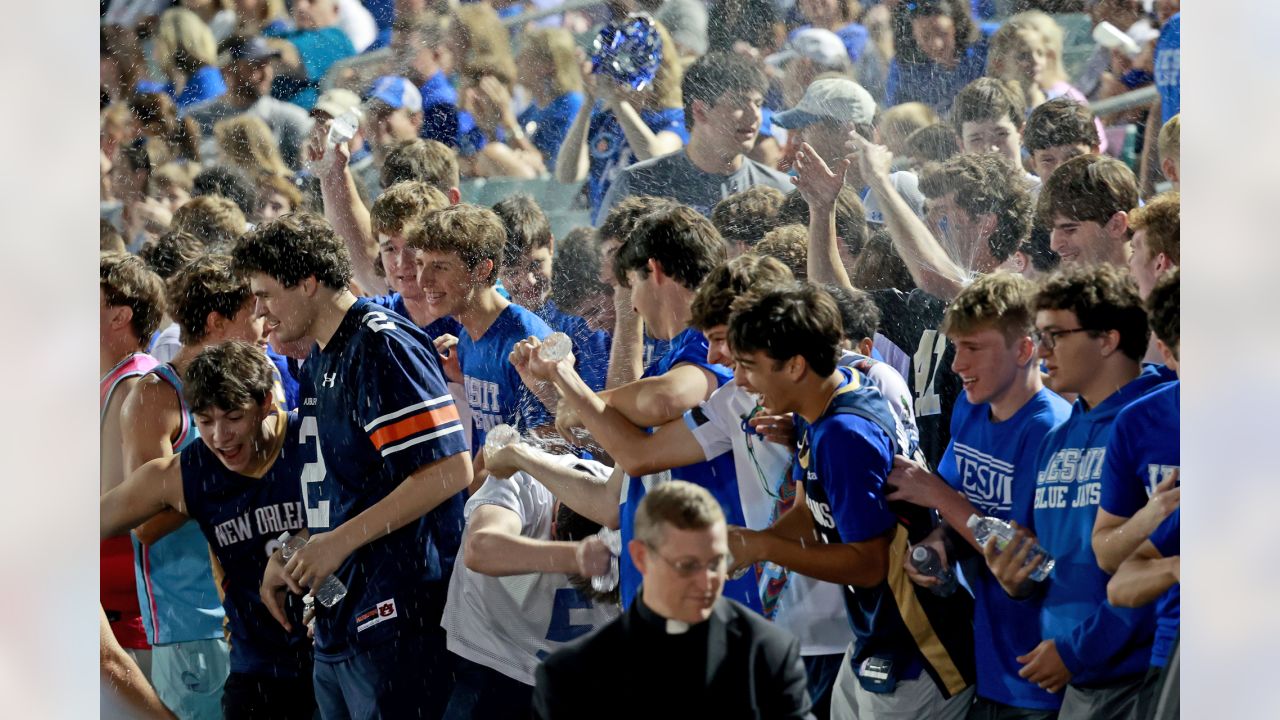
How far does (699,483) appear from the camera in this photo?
351 centimetres

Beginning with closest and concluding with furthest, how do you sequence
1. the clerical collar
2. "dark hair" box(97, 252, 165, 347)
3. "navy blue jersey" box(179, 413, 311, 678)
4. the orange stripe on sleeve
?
the clerical collar < the orange stripe on sleeve < "navy blue jersey" box(179, 413, 311, 678) < "dark hair" box(97, 252, 165, 347)

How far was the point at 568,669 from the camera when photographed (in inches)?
131

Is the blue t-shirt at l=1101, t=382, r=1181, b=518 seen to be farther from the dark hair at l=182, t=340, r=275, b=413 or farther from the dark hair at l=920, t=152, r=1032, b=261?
the dark hair at l=182, t=340, r=275, b=413

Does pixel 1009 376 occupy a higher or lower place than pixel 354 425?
higher

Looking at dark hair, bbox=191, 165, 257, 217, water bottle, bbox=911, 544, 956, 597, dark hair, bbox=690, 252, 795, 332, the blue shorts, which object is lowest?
the blue shorts

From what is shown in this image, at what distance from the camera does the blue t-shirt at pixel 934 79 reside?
3623mm

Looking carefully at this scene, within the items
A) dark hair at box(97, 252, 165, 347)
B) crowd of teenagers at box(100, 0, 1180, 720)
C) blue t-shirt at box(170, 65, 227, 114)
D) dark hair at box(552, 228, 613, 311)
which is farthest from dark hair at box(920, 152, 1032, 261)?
dark hair at box(97, 252, 165, 347)

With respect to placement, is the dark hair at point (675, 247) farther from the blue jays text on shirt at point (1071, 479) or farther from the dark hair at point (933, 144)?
the blue jays text on shirt at point (1071, 479)

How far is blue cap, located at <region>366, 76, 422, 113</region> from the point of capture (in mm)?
3754

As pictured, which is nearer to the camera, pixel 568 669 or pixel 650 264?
pixel 568 669

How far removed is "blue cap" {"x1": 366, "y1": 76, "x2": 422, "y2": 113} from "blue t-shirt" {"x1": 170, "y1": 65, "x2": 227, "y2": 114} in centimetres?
37
